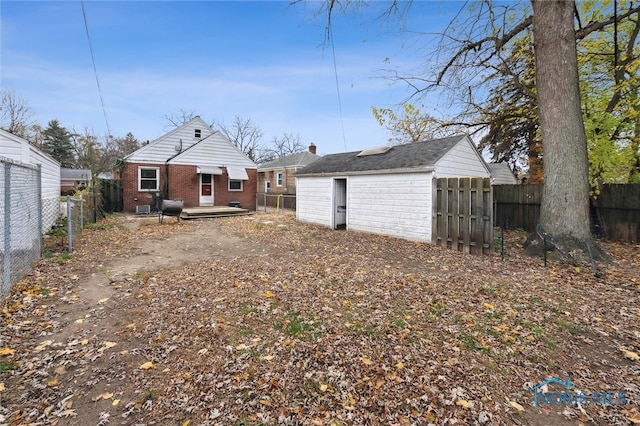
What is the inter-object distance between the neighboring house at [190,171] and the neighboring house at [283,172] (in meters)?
9.12

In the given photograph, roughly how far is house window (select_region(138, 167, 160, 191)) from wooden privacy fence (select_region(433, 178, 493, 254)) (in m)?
16.3

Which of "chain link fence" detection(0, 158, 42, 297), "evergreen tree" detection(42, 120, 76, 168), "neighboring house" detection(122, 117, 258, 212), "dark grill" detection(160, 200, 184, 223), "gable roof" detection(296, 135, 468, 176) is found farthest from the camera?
"evergreen tree" detection(42, 120, 76, 168)

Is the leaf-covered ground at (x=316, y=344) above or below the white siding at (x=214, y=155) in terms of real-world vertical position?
below

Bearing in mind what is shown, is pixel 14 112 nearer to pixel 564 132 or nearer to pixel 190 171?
pixel 190 171

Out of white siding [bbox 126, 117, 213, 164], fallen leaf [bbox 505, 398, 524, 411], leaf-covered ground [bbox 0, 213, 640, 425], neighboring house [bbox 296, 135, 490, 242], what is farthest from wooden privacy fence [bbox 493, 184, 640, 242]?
white siding [bbox 126, 117, 213, 164]

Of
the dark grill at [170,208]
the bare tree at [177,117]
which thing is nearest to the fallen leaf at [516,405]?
the dark grill at [170,208]

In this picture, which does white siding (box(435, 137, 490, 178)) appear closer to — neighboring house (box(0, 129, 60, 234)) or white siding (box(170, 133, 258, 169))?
neighboring house (box(0, 129, 60, 234))

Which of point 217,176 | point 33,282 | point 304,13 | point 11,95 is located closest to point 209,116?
point 11,95

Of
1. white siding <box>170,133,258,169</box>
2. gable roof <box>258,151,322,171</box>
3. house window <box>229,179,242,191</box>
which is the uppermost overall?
gable roof <box>258,151,322,171</box>

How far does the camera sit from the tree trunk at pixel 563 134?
6.94 metres

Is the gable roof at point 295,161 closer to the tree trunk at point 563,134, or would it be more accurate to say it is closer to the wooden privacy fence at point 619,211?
the wooden privacy fence at point 619,211

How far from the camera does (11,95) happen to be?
25.7 metres

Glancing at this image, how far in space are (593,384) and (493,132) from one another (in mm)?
15514

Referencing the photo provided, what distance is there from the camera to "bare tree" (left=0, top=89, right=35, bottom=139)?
1001 inches
